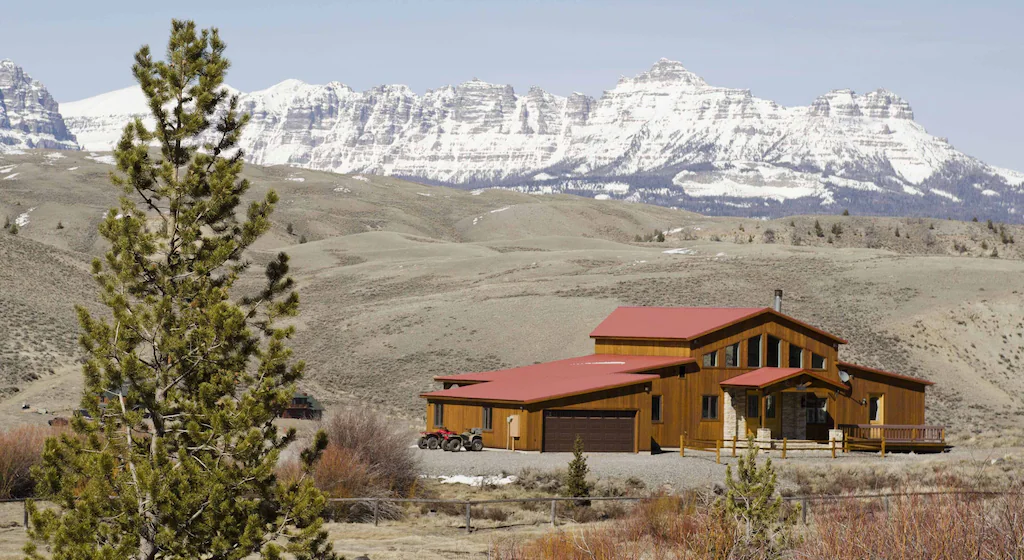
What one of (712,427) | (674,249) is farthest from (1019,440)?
(674,249)

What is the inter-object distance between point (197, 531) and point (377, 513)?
1229cm

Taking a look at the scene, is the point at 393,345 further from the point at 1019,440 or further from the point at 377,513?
the point at 377,513

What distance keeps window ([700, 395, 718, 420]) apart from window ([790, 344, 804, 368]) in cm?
443

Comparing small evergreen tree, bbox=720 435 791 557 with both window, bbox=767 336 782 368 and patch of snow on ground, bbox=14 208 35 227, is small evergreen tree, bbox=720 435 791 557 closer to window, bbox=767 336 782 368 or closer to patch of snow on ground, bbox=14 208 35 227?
window, bbox=767 336 782 368

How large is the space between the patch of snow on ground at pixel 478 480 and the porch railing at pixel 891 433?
17.6 meters

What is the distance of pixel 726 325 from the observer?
49.2 meters

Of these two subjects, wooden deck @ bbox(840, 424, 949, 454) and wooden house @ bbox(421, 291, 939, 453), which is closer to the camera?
wooden house @ bbox(421, 291, 939, 453)

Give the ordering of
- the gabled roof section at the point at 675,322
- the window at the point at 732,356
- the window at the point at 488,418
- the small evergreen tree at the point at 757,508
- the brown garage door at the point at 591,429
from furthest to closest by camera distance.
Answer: the gabled roof section at the point at 675,322, the window at the point at 732,356, the window at the point at 488,418, the brown garage door at the point at 591,429, the small evergreen tree at the point at 757,508

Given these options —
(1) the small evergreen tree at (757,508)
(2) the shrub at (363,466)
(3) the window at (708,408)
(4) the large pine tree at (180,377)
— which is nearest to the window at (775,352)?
(3) the window at (708,408)

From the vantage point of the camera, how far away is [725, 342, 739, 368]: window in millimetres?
49500

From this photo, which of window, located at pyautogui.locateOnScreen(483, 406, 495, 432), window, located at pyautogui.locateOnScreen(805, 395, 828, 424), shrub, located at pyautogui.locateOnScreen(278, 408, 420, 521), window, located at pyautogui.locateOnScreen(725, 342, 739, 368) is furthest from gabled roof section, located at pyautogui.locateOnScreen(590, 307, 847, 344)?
shrub, located at pyautogui.locateOnScreen(278, 408, 420, 521)

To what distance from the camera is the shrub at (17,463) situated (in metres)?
32.0

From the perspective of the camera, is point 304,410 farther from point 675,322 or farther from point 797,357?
point 797,357

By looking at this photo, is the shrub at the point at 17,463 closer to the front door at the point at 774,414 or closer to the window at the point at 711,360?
the window at the point at 711,360
